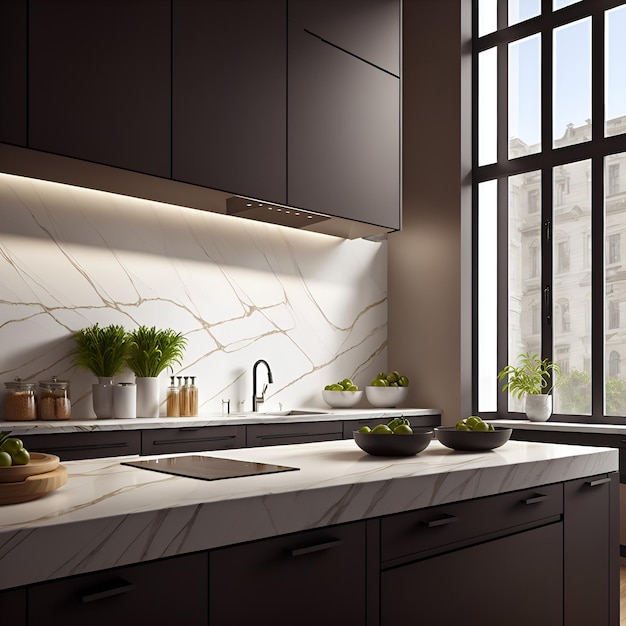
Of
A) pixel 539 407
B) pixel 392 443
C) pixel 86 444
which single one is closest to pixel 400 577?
pixel 392 443

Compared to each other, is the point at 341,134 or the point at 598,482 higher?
the point at 341,134

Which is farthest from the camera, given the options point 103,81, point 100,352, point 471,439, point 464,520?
point 100,352

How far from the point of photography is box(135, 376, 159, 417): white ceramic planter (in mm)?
3736

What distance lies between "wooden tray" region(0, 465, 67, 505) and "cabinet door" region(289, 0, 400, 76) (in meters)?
2.98

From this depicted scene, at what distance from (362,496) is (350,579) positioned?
19 cm

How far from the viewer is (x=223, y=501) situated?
146cm

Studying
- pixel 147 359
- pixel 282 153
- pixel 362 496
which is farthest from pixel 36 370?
pixel 362 496

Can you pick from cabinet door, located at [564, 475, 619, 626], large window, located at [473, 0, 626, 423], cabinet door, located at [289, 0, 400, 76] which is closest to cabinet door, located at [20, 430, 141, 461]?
cabinet door, located at [564, 475, 619, 626]

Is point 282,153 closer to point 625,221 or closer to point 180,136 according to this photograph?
point 180,136

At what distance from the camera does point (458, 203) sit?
5.05m

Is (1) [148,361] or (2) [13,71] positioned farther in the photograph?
(1) [148,361]

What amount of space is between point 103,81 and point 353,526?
2191 mm

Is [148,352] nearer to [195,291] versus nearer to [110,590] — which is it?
[195,291]

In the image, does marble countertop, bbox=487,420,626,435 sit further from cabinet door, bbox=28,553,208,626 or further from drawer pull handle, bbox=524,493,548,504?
cabinet door, bbox=28,553,208,626
